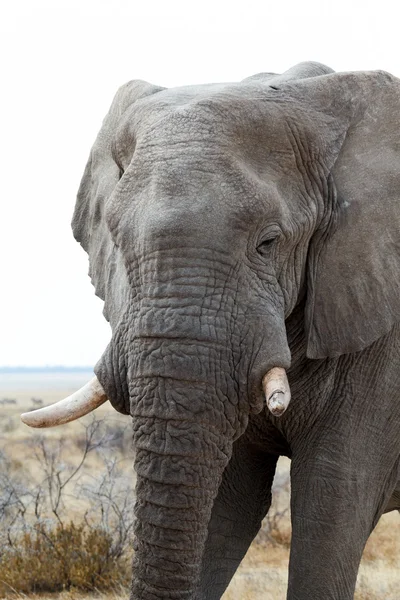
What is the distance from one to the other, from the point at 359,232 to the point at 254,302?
755 mm

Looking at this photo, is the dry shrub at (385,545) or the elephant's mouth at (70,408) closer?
the elephant's mouth at (70,408)

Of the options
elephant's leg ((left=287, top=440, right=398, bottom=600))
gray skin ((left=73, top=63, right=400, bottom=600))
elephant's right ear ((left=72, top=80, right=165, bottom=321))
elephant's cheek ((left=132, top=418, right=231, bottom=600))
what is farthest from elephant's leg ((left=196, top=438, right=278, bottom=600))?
elephant's cheek ((left=132, top=418, right=231, bottom=600))

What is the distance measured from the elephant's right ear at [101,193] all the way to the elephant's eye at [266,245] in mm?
740

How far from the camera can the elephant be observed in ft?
13.1

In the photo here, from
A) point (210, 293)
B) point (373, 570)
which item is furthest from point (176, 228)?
point (373, 570)

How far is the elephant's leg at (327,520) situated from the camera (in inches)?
187

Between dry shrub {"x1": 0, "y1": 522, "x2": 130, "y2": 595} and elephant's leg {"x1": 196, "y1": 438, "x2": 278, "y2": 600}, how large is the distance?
7.37ft

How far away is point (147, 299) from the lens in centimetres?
406

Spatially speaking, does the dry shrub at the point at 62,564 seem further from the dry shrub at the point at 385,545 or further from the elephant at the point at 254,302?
the elephant at the point at 254,302

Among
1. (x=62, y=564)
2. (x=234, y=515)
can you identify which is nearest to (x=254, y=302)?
(x=234, y=515)

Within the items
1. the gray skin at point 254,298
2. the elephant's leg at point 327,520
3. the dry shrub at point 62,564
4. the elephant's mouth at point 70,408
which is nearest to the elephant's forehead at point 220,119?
the gray skin at point 254,298

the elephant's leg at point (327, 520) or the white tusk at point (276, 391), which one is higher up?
the white tusk at point (276, 391)

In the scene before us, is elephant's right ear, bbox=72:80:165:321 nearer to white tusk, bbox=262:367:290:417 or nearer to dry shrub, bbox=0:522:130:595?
white tusk, bbox=262:367:290:417

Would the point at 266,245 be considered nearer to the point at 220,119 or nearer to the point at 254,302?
the point at 254,302
